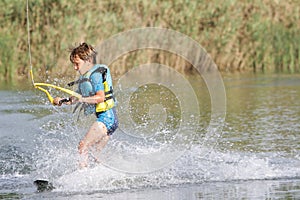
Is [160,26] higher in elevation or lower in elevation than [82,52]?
higher

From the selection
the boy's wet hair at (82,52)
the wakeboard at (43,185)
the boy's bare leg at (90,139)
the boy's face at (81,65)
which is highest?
the boy's wet hair at (82,52)

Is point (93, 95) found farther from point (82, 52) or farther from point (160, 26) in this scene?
point (160, 26)

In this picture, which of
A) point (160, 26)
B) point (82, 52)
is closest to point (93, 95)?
point (82, 52)

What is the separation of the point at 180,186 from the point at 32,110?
707cm

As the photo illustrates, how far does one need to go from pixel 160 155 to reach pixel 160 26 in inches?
448

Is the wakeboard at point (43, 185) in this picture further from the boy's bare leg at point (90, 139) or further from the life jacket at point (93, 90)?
the life jacket at point (93, 90)

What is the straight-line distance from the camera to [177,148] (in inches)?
414

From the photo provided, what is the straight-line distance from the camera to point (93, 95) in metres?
8.33

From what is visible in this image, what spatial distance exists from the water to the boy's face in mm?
855

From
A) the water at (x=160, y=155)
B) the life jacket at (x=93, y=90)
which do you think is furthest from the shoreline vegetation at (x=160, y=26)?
the life jacket at (x=93, y=90)

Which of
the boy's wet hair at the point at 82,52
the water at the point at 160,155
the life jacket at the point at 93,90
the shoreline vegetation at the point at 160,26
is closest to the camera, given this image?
the water at the point at 160,155

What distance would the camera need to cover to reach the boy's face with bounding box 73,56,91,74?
8.20 m

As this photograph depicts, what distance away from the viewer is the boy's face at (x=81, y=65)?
820 cm

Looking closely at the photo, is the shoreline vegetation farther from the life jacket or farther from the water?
the life jacket
